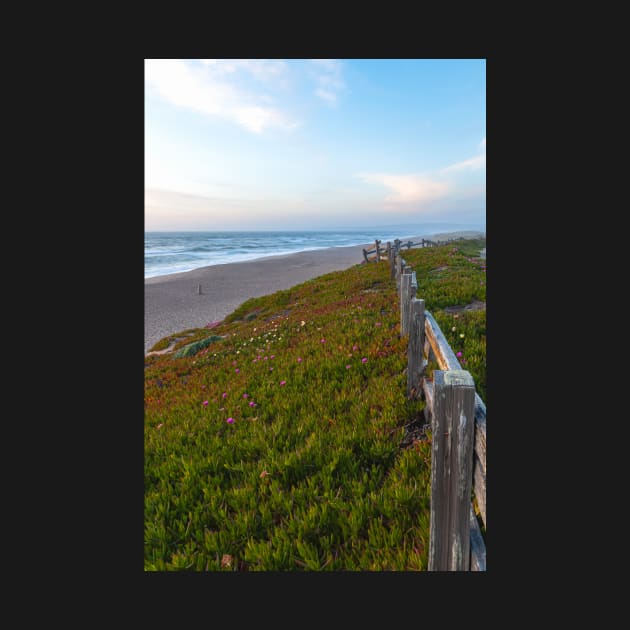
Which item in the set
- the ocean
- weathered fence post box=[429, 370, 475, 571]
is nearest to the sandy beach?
the ocean

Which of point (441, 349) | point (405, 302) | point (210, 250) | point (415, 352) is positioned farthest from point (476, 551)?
point (210, 250)

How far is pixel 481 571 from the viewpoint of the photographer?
71.7 inches

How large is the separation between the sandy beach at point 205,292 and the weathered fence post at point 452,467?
41.0 ft

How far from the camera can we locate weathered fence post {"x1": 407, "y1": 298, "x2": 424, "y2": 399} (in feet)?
13.2

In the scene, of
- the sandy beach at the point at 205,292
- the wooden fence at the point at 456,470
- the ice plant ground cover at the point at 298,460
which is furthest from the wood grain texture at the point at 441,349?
the sandy beach at the point at 205,292

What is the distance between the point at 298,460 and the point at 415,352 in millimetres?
1767

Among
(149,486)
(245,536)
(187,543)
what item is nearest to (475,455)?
(245,536)

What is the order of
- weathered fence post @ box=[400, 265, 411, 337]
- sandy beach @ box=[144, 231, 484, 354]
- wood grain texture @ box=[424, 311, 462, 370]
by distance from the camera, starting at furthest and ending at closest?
1. sandy beach @ box=[144, 231, 484, 354]
2. weathered fence post @ box=[400, 265, 411, 337]
3. wood grain texture @ box=[424, 311, 462, 370]

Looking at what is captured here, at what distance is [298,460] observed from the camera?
324 centimetres

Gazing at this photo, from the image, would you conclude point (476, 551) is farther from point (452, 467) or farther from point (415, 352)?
point (415, 352)

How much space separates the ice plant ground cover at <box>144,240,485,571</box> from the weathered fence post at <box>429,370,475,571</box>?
1.21 ft

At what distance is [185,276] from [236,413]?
30.4 metres

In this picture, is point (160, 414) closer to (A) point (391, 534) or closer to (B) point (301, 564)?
(B) point (301, 564)

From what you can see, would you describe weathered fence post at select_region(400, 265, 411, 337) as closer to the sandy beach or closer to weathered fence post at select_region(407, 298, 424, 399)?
weathered fence post at select_region(407, 298, 424, 399)
